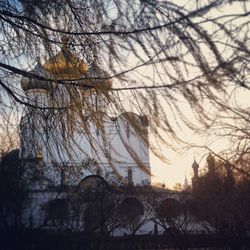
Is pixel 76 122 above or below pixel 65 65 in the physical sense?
below

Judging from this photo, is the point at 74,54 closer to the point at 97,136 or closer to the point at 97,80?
the point at 97,80

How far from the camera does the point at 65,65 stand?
2.79 metres

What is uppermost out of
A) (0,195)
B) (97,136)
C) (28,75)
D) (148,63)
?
(0,195)

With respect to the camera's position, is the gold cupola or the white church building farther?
the gold cupola

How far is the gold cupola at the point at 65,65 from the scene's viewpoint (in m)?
2.72

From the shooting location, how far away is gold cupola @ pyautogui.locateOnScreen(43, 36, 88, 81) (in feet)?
8.94

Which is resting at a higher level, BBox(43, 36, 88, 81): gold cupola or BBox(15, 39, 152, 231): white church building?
BBox(43, 36, 88, 81): gold cupola

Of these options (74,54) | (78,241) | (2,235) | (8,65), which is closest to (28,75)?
(8,65)

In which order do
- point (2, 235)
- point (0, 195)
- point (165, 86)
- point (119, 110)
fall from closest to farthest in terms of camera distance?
point (165, 86)
point (119, 110)
point (2, 235)
point (0, 195)

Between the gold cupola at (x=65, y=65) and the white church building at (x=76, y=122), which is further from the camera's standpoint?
the gold cupola at (x=65, y=65)

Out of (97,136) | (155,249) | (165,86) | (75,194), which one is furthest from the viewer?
(75,194)

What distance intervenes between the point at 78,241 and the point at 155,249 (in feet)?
6.27

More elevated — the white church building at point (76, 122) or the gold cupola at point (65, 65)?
the gold cupola at point (65, 65)

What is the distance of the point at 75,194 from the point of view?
18.5 metres
